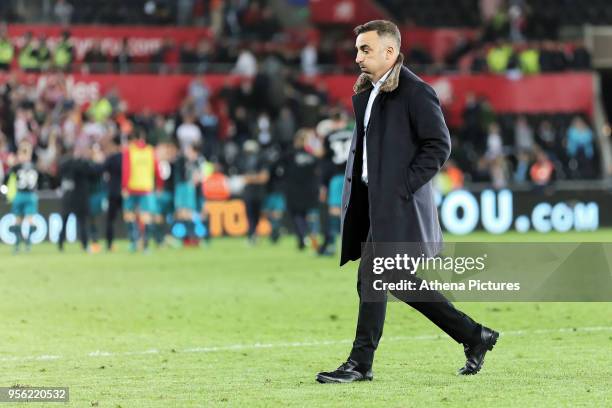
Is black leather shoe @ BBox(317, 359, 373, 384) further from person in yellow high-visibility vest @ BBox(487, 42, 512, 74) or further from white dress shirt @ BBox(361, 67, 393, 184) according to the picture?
person in yellow high-visibility vest @ BBox(487, 42, 512, 74)

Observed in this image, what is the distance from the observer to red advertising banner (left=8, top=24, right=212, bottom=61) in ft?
109

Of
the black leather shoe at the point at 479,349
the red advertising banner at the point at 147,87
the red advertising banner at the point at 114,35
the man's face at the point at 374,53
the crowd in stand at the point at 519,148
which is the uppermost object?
the red advertising banner at the point at 114,35

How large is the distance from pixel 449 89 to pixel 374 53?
27.4m

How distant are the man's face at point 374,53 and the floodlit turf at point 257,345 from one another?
1973 millimetres

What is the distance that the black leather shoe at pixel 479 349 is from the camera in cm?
920

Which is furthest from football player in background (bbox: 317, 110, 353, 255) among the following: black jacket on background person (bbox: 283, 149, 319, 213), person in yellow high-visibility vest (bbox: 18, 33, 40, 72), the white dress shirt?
the white dress shirt

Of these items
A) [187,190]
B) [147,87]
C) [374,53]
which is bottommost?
[187,190]

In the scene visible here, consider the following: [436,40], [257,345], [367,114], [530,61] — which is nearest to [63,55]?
[436,40]

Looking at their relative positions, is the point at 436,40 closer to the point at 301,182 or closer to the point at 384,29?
the point at 301,182

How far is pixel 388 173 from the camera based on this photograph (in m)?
8.81

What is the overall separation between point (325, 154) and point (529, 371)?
44.1 feet

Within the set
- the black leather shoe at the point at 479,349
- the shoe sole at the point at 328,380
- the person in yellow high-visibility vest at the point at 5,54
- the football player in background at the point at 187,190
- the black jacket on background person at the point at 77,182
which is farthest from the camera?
the person in yellow high-visibility vest at the point at 5,54

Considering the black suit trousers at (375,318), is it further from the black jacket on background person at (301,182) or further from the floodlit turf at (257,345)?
the black jacket on background person at (301,182)

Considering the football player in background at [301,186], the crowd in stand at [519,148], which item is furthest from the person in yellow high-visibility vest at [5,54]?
the crowd in stand at [519,148]
